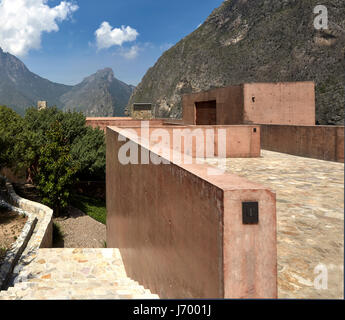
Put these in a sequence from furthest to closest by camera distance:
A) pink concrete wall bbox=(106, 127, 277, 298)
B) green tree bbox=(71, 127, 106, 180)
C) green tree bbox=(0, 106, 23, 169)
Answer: green tree bbox=(71, 127, 106, 180)
green tree bbox=(0, 106, 23, 169)
pink concrete wall bbox=(106, 127, 277, 298)

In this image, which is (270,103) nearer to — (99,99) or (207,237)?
(207,237)

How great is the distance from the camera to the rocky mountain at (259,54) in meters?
46.7

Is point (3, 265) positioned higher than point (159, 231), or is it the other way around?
point (159, 231)

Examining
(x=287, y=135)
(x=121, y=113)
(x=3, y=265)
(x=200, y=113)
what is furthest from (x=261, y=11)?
(x=121, y=113)

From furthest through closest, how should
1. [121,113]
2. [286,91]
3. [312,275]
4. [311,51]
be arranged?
[121,113] → [311,51] → [286,91] → [312,275]

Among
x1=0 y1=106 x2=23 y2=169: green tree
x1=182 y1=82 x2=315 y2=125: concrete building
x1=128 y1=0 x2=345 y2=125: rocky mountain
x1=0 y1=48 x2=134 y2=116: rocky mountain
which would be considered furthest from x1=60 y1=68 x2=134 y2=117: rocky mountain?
x1=182 y1=82 x2=315 y2=125: concrete building

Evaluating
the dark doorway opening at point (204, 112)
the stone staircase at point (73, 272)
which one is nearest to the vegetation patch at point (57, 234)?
the stone staircase at point (73, 272)

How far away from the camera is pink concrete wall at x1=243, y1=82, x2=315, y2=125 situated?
12578 mm

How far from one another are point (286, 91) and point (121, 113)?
461ft

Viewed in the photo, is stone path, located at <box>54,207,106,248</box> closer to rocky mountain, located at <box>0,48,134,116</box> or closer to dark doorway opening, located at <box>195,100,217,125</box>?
dark doorway opening, located at <box>195,100,217,125</box>

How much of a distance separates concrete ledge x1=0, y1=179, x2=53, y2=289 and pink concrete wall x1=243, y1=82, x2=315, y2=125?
8314mm

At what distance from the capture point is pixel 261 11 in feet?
219

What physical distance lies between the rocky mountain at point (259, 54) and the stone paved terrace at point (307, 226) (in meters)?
33.4
